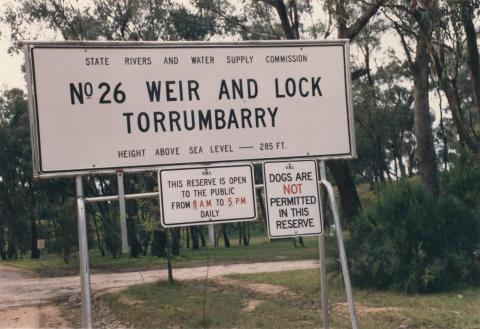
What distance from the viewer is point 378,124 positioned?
42531 millimetres

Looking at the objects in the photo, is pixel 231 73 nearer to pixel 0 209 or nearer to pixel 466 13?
pixel 466 13

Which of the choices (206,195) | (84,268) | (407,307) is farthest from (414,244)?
(84,268)

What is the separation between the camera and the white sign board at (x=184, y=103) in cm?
636

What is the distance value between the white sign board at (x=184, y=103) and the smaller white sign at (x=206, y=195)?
0.81 ft

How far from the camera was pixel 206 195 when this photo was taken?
21.2 feet

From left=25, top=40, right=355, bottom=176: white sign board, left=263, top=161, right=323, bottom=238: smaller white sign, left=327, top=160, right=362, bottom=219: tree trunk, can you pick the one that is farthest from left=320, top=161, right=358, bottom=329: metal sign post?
left=327, top=160, right=362, bottom=219: tree trunk

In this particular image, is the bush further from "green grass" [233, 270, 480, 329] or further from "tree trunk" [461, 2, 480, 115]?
"tree trunk" [461, 2, 480, 115]

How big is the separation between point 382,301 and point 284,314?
81.1 inches

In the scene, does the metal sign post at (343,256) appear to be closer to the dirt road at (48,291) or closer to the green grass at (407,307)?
the green grass at (407,307)

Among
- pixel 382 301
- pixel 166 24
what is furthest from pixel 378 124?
pixel 382 301

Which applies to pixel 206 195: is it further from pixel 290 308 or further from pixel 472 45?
pixel 472 45

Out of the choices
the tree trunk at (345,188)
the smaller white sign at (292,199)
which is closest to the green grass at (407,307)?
the smaller white sign at (292,199)

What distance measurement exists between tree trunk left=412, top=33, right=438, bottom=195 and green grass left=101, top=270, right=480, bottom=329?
179 inches

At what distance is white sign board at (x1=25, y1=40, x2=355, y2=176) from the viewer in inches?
250
